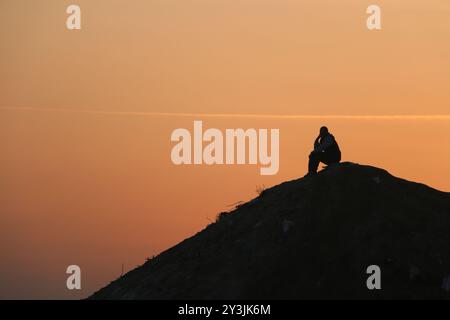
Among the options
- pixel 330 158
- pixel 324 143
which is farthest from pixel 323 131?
pixel 330 158

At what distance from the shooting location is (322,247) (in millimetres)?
46469

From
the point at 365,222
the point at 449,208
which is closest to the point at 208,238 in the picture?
the point at 365,222

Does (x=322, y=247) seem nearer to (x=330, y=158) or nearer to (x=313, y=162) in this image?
(x=313, y=162)

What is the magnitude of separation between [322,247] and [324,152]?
5.43 m

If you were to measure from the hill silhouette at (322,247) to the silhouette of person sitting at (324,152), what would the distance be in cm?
52

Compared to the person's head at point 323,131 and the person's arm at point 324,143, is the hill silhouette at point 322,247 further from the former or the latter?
the person's head at point 323,131

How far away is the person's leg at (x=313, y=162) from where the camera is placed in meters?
50.2

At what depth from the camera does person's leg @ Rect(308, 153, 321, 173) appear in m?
50.2

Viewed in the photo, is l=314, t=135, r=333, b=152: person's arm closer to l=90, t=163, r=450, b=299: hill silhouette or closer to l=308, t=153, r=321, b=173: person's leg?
l=308, t=153, r=321, b=173: person's leg

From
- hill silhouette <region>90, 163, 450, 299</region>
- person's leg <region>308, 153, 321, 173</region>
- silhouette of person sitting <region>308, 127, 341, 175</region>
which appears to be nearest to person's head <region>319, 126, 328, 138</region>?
silhouette of person sitting <region>308, 127, 341, 175</region>
